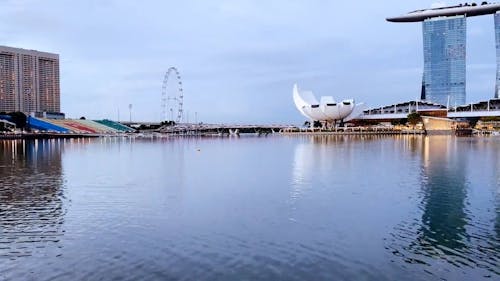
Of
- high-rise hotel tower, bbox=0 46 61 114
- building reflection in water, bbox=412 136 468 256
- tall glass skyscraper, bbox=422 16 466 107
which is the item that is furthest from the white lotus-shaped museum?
building reflection in water, bbox=412 136 468 256

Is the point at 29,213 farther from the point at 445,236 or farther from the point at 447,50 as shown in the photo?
the point at 447,50

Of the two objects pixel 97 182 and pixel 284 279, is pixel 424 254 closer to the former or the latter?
pixel 284 279

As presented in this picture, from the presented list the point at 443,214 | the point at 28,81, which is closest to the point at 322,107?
the point at 28,81

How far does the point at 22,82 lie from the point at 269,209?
127744 millimetres

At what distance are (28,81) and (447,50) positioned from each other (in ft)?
410

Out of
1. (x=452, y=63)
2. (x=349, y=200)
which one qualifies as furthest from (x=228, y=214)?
(x=452, y=63)

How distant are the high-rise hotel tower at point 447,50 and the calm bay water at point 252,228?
133m

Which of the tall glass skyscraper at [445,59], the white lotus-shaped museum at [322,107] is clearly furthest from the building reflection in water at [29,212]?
the tall glass skyscraper at [445,59]

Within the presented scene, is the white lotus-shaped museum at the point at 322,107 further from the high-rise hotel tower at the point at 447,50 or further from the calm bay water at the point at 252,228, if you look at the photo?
the calm bay water at the point at 252,228

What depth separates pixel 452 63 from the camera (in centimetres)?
14275

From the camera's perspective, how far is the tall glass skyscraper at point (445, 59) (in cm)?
14225

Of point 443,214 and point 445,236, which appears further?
point 443,214

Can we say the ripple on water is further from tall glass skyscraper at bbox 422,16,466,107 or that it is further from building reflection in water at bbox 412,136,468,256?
tall glass skyscraper at bbox 422,16,466,107

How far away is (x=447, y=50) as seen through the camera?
5620 inches
